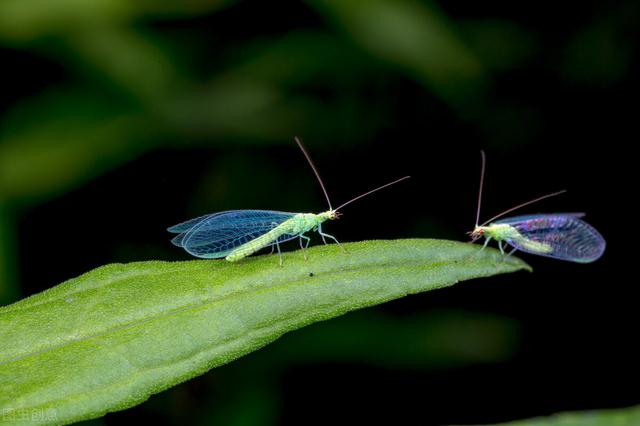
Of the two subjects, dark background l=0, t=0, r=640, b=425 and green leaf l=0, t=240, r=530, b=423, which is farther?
dark background l=0, t=0, r=640, b=425

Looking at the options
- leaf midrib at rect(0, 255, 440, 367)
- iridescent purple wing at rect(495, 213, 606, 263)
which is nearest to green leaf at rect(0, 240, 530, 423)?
leaf midrib at rect(0, 255, 440, 367)

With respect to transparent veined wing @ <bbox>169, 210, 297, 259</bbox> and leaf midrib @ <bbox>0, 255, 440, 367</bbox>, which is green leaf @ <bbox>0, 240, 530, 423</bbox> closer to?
leaf midrib @ <bbox>0, 255, 440, 367</bbox>

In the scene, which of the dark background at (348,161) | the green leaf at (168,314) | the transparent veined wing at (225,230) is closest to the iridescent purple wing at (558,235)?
the dark background at (348,161)

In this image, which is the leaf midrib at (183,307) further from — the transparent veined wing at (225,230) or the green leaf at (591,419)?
the transparent veined wing at (225,230)

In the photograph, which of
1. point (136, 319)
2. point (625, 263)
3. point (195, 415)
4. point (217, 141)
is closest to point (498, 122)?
point (625, 263)

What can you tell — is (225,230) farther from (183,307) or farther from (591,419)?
(591,419)

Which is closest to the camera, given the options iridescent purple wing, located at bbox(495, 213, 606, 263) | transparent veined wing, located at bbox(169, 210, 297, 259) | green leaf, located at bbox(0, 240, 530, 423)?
green leaf, located at bbox(0, 240, 530, 423)
